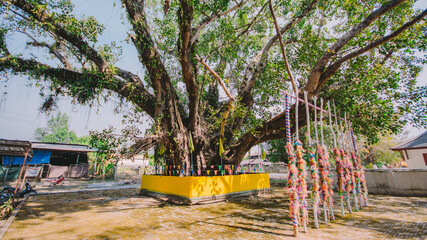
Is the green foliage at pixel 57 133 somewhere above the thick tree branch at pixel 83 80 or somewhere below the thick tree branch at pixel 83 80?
above

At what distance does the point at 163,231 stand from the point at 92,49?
6107mm

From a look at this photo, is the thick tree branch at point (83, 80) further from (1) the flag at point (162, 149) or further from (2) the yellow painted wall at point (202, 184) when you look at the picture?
(2) the yellow painted wall at point (202, 184)

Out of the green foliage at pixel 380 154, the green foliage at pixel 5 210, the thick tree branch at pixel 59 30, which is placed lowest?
the green foliage at pixel 5 210

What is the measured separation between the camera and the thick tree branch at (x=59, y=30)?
18.3ft

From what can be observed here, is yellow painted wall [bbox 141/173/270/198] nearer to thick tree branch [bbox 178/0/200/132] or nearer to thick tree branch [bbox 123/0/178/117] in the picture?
thick tree branch [bbox 178/0/200/132]

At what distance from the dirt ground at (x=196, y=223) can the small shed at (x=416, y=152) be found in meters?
10.4

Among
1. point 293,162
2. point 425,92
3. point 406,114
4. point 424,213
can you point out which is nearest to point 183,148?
point 293,162

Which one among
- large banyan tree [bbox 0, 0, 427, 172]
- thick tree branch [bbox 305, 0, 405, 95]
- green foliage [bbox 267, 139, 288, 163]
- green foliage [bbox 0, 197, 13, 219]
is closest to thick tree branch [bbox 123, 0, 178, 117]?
large banyan tree [bbox 0, 0, 427, 172]

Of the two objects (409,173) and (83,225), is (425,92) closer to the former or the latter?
(409,173)

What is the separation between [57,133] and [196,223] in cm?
6118

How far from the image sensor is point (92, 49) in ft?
21.5

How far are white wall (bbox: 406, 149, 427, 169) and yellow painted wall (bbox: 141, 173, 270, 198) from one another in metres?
12.5

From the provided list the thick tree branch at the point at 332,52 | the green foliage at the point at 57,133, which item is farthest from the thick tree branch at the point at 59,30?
the green foliage at the point at 57,133

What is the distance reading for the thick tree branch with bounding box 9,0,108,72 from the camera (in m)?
5.59
